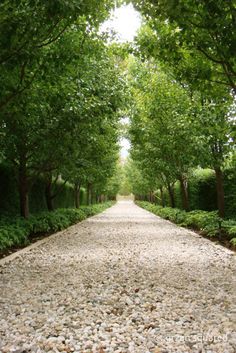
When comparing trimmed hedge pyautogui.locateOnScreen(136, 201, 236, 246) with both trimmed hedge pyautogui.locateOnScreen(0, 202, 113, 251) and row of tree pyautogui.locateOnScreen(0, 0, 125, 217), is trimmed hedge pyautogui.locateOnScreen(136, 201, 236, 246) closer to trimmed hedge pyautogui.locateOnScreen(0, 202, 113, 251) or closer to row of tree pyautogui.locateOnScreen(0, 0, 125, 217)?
row of tree pyautogui.locateOnScreen(0, 0, 125, 217)

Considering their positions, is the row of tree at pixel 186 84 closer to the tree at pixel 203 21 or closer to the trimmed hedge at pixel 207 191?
the tree at pixel 203 21

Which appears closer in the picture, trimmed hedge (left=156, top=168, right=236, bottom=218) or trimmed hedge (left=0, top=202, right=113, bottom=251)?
trimmed hedge (left=0, top=202, right=113, bottom=251)

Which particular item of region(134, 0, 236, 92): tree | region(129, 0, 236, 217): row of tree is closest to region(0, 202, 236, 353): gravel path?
region(129, 0, 236, 217): row of tree

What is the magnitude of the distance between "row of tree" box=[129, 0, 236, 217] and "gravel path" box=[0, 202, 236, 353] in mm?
2748

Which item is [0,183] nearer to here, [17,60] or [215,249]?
[215,249]

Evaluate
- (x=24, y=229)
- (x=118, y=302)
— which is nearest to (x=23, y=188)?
(x=24, y=229)

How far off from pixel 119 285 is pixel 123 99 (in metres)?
6.43

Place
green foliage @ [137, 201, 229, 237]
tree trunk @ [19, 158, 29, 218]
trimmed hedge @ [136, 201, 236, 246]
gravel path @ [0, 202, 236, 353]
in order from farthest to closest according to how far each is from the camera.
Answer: tree trunk @ [19, 158, 29, 218] < green foliage @ [137, 201, 229, 237] < trimmed hedge @ [136, 201, 236, 246] < gravel path @ [0, 202, 236, 353]

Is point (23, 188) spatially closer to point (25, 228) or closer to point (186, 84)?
point (25, 228)

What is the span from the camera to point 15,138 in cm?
1133

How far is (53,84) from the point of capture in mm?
6887

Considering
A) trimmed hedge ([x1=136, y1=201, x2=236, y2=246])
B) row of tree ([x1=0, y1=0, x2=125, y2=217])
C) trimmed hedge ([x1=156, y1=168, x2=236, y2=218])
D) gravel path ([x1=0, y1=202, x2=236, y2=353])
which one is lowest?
gravel path ([x1=0, y1=202, x2=236, y2=353])

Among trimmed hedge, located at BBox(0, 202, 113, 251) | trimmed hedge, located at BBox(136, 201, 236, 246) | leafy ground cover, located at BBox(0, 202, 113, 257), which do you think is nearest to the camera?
leafy ground cover, located at BBox(0, 202, 113, 257)

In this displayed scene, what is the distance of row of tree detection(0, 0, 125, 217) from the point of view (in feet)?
17.1
